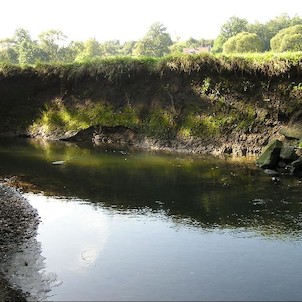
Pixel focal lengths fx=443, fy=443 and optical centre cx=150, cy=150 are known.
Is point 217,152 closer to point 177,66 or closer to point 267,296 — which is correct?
point 177,66

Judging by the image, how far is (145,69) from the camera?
29703 millimetres

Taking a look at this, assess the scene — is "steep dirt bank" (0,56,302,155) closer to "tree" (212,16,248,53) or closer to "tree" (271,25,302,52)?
"tree" (271,25,302,52)

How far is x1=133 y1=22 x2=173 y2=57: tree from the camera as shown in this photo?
8897 centimetres

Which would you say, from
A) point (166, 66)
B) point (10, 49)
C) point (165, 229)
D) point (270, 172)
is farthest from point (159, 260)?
point (10, 49)

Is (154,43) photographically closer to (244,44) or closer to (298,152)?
(244,44)

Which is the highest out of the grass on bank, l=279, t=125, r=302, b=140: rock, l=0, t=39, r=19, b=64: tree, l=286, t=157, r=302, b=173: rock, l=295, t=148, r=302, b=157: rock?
l=0, t=39, r=19, b=64: tree

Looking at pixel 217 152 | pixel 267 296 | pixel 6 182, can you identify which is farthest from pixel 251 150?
pixel 267 296

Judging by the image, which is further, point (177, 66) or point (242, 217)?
point (177, 66)

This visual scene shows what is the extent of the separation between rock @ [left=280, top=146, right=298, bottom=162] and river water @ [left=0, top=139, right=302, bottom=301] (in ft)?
5.01

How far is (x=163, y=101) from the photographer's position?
28.7 m

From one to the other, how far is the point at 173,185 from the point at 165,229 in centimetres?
494

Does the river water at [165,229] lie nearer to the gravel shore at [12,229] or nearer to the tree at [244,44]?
the gravel shore at [12,229]

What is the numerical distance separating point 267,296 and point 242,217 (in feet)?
16.2

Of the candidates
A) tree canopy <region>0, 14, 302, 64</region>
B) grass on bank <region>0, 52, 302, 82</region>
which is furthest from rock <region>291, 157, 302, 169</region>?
tree canopy <region>0, 14, 302, 64</region>
